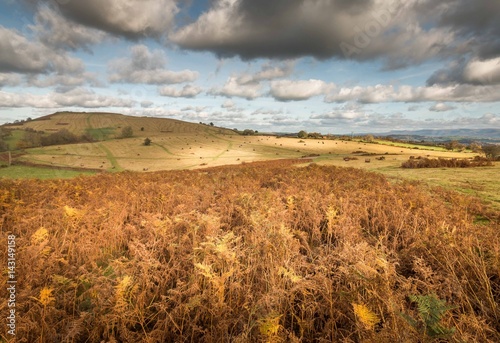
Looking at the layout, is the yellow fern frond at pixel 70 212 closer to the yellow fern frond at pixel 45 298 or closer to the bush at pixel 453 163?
the yellow fern frond at pixel 45 298

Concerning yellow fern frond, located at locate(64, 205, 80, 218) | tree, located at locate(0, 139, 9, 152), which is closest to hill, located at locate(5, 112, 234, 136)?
tree, located at locate(0, 139, 9, 152)

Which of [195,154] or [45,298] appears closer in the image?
[45,298]

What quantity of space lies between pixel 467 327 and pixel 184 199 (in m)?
8.77

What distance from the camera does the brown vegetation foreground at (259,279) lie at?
11.2 ft

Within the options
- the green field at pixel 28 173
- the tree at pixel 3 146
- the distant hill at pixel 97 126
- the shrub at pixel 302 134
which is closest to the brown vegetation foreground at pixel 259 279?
the green field at pixel 28 173

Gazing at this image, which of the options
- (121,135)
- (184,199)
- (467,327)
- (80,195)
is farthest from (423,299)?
(121,135)

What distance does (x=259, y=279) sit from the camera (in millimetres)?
4520

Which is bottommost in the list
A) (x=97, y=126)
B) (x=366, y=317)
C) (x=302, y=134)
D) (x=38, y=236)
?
(x=366, y=317)

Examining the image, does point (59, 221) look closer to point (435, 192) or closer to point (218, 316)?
point (218, 316)

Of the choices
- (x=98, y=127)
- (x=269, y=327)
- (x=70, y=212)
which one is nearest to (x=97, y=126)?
(x=98, y=127)

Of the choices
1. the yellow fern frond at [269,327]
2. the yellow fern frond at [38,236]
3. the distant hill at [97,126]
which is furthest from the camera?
the distant hill at [97,126]

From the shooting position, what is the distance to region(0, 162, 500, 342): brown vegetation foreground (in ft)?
11.2

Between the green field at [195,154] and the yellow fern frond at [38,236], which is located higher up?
the yellow fern frond at [38,236]

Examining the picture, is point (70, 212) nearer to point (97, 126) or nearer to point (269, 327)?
point (269, 327)
